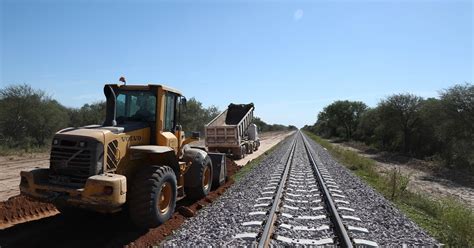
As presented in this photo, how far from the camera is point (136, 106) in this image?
825 cm

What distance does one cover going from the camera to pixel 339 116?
9200cm

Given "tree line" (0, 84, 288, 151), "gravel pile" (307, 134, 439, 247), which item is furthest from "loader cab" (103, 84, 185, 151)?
"tree line" (0, 84, 288, 151)

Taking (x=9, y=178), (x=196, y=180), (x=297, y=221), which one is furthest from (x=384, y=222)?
(x=9, y=178)

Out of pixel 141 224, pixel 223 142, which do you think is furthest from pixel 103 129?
pixel 223 142

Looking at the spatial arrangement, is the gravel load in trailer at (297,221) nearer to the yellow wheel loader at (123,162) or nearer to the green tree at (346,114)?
the yellow wheel loader at (123,162)

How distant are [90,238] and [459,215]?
25.1ft

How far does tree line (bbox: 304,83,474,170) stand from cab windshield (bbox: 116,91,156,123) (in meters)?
26.1

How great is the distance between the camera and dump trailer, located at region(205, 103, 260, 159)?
2257cm

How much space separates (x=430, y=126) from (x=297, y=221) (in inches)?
1448

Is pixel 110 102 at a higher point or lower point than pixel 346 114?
lower

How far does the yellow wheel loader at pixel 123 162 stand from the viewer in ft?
20.6

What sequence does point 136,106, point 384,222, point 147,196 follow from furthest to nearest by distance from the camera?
point 136,106 → point 384,222 → point 147,196

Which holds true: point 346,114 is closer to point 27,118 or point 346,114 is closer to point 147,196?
point 27,118

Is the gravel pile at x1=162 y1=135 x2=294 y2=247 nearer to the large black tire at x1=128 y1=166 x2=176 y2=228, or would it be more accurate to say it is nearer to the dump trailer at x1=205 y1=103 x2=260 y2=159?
the large black tire at x1=128 y1=166 x2=176 y2=228
